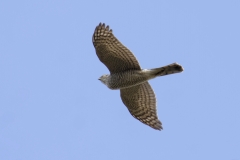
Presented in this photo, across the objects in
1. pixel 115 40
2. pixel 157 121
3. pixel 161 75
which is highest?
pixel 115 40

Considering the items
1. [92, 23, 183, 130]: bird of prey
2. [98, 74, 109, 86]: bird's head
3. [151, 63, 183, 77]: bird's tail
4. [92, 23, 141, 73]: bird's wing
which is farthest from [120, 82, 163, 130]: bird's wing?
[151, 63, 183, 77]: bird's tail

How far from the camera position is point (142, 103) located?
21.5 m

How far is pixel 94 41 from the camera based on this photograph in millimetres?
19984

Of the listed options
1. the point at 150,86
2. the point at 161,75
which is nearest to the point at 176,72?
the point at 161,75

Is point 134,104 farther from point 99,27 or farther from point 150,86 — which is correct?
point 99,27

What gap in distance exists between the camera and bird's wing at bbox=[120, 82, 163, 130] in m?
21.3

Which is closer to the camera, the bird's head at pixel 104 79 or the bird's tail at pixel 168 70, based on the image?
the bird's tail at pixel 168 70

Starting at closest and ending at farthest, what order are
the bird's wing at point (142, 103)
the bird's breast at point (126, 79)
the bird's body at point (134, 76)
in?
the bird's body at point (134, 76)
the bird's breast at point (126, 79)
the bird's wing at point (142, 103)

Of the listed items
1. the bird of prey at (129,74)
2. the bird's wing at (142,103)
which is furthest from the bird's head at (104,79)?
the bird's wing at (142,103)

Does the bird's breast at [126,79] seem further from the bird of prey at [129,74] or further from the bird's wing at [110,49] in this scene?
the bird's wing at [110,49]

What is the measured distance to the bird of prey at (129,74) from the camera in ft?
65.4

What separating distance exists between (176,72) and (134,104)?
270cm

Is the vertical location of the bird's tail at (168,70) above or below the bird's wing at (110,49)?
below

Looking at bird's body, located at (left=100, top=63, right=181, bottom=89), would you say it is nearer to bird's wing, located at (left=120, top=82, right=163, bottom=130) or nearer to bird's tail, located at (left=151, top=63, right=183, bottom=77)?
bird's tail, located at (left=151, top=63, right=183, bottom=77)
